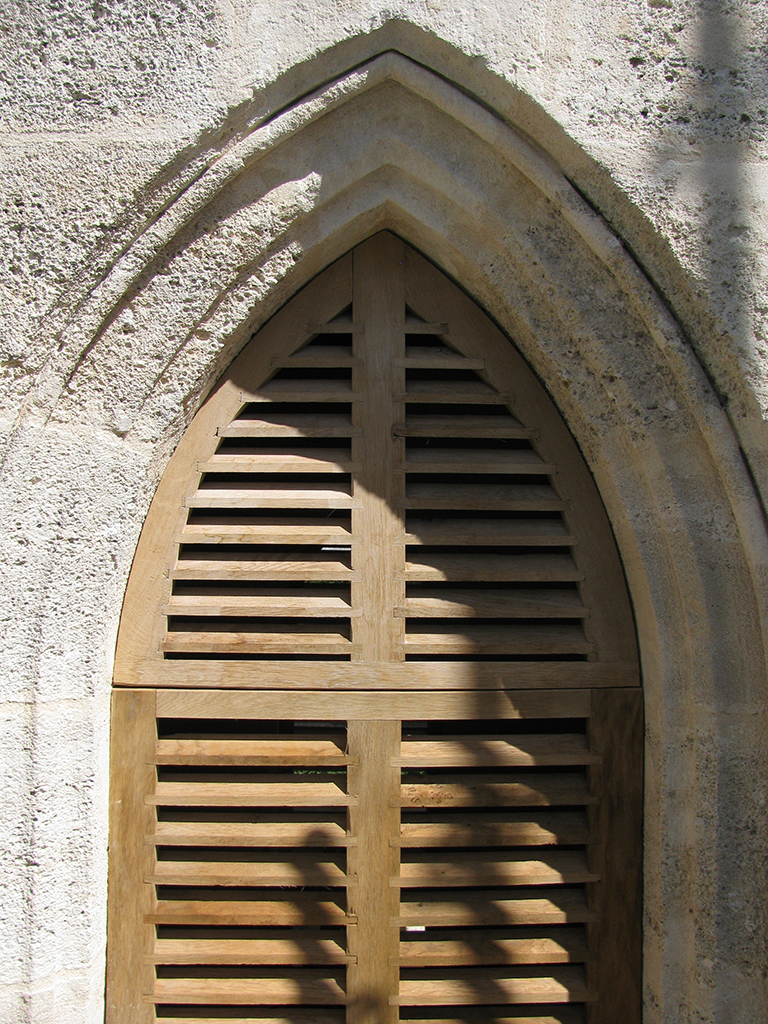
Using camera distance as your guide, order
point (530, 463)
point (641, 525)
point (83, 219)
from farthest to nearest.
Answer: point (530, 463) → point (641, 525) → point (83, 219)

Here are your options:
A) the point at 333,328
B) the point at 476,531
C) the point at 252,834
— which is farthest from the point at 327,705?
the point at 333,328

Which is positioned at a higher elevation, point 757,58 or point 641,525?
point 757,58

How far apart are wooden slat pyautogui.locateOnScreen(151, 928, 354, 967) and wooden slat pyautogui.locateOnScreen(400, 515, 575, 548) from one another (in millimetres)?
1009

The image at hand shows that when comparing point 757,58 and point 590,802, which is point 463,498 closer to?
point 590,802

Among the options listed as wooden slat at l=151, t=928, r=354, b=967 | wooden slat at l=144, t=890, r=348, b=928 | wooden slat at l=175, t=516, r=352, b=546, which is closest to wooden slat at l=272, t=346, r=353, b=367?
wooden slat at l=175, t=516, r=352, b=546

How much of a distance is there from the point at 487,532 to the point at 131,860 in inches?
46.7

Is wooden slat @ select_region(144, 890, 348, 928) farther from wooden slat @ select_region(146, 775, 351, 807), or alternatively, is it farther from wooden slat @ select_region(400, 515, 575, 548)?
wooden slat @ select_region(400, 515, 575, 548)

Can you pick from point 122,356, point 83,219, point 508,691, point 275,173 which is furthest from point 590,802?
point 83,219

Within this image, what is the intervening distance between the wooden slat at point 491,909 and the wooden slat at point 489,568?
0.78m

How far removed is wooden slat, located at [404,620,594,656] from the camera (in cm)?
162

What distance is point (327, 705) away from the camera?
5.26 feet

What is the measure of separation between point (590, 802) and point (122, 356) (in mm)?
1552

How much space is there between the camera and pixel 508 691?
163cm

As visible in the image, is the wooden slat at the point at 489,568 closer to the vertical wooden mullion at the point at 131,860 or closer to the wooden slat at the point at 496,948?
the vertical wooden mullion at the point at 131,860
